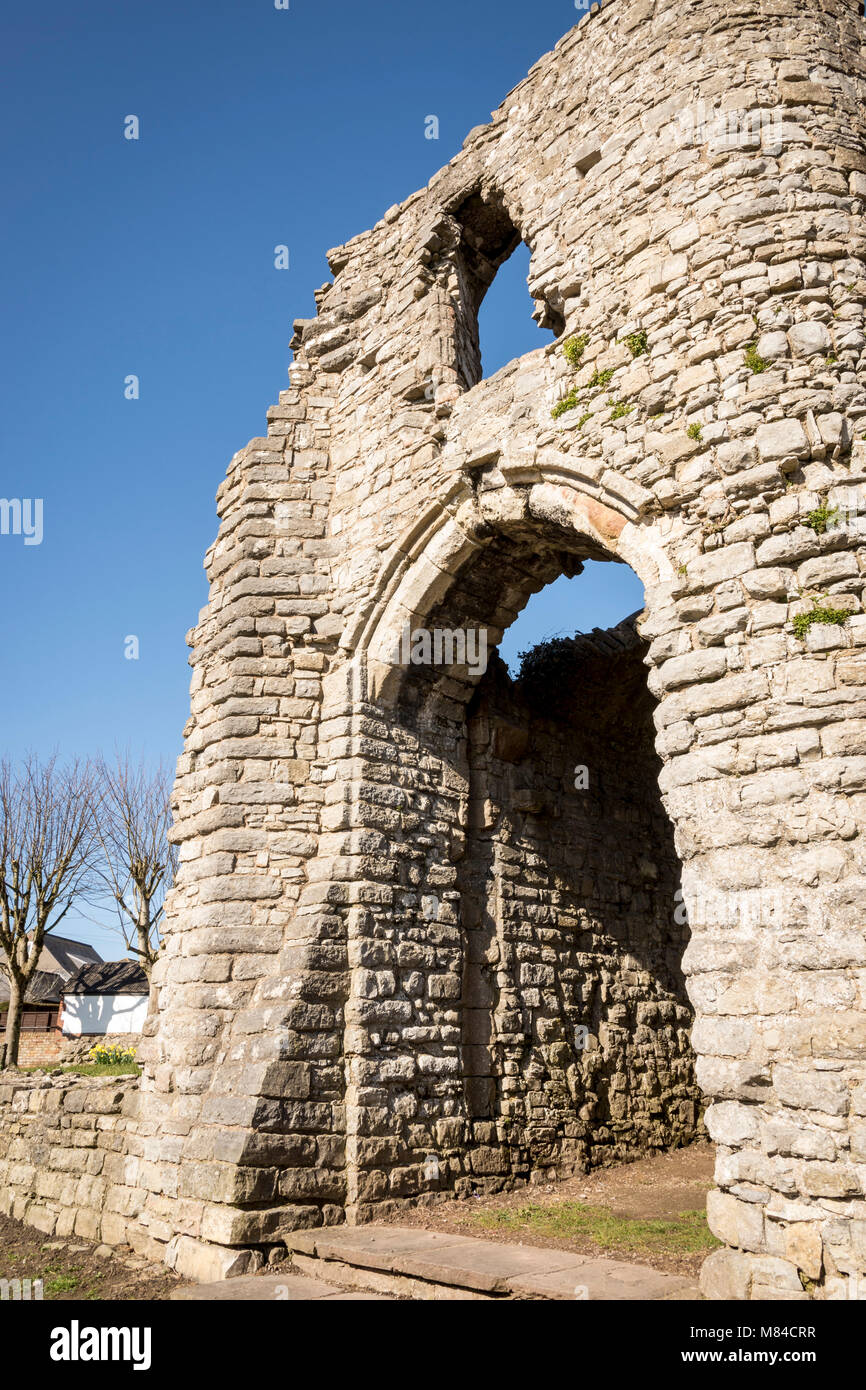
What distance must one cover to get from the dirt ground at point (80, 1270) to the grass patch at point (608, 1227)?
1934mm

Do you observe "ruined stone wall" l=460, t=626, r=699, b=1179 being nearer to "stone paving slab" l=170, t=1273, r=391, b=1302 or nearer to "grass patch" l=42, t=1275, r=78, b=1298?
"stone paving slab" l=170, t=1273, r=391, b=1302

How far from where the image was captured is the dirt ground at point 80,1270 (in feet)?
17.2

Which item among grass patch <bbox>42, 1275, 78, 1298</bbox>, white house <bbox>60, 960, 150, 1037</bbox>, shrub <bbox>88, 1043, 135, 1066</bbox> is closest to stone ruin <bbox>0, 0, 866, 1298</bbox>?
grass patch <bbox>42, 1275, 78, 1298</bbox>

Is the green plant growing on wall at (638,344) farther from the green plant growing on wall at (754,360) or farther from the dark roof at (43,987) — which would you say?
the dark roof at (43,987)

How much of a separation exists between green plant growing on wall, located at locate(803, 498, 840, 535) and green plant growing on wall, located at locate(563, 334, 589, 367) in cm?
205

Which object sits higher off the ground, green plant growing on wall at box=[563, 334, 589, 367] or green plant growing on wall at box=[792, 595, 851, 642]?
green plant growing on wall at box=[563, 334, 589, 367]

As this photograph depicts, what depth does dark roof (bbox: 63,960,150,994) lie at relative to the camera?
976 inches

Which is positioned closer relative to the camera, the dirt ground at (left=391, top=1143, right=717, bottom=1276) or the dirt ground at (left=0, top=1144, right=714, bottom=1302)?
the dirt ground at (left=391, top=1143, right=717, bottom=1276)

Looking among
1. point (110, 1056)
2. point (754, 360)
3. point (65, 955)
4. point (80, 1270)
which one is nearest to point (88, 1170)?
point (80, 1270)

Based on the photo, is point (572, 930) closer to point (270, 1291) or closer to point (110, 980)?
point (270, 1291)

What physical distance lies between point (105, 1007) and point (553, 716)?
2032 centimetres

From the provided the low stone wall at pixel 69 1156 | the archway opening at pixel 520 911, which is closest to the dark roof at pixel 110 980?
the low stone wall at pixel 69 1156

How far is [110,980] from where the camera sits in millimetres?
25594

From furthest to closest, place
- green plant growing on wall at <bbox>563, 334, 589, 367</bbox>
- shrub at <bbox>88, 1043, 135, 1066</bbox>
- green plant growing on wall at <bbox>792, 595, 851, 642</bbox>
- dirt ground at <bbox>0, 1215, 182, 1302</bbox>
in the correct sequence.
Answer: shrub at <bbox>88, 1043, 135, 1066</bbox>
green plant growing on wall at <bbox>563, 334, 589, 367</bbox>
dirt ground at <bbox>0, 1215, 182, 1302</bbox>
green plant growing on wall at <bbox>792, 595, 851, 642</bbox>
